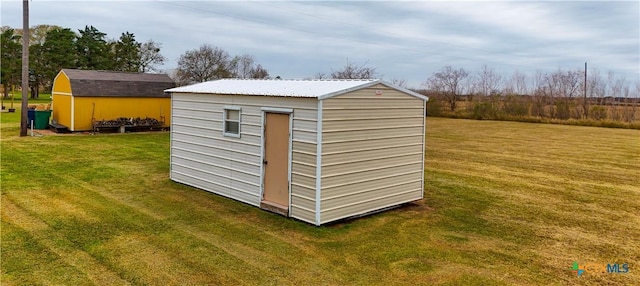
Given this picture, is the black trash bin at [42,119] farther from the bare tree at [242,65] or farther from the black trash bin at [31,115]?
the bare tree at [242,65]

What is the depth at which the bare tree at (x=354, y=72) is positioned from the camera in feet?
96.8

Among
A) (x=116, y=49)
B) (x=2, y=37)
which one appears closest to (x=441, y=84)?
(x=116, y=49)

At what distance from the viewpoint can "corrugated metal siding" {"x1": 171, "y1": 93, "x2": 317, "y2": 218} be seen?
7535 millimetres

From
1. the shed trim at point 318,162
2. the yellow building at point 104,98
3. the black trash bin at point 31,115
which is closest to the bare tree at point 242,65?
the yellow building at point 104,98

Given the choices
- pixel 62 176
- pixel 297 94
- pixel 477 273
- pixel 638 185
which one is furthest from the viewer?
pixel 638 185

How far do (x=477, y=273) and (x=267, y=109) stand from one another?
426cm

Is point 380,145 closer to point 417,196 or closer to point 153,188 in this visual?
point 417,196

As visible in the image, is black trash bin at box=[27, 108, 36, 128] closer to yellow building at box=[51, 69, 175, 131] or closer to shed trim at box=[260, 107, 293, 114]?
yellow building at box=[51, 69, 175, 131]

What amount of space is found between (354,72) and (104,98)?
1531cm

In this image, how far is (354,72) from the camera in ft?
98.7

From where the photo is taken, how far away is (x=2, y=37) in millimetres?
40719

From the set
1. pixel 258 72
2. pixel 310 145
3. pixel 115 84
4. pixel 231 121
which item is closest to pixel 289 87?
pixel 231 121

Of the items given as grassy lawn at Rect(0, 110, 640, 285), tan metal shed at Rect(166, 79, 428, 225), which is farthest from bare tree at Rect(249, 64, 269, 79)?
tan metal shed at Rect(166, 79, 428, 225)

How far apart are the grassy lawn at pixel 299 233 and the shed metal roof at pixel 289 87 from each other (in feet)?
6.56
